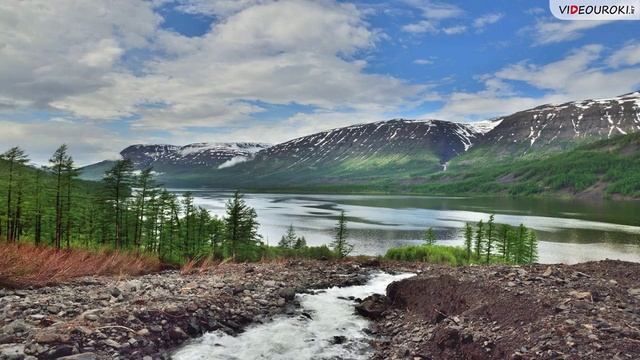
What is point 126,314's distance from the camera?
11.9m

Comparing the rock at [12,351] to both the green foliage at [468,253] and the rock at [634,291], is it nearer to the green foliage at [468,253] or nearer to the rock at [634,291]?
the rock at [634,291]

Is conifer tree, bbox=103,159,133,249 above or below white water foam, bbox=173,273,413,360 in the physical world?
above

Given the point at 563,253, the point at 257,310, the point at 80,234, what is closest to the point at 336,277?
the point at 257,310

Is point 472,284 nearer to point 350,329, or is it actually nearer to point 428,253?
point 350,329

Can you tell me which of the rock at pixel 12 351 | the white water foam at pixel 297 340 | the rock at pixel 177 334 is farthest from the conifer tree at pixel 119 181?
the rock at pixel 12 351

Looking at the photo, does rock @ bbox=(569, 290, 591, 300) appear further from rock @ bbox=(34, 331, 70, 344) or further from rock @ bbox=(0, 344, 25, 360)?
rock @ bbox=(0, 344, 25, 360)

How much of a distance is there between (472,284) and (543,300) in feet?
12.7

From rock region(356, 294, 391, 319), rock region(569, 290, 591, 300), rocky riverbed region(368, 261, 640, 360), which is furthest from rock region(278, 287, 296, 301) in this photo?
rock region(569, 290, 591, 300)

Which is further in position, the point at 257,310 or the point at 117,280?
the point at 117,280

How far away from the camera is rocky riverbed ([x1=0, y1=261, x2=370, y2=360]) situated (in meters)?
9.51

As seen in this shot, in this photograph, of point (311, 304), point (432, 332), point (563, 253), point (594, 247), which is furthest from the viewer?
point (594, 247)

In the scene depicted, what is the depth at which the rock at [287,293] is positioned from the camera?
19.2 m

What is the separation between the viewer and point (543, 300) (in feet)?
40.3

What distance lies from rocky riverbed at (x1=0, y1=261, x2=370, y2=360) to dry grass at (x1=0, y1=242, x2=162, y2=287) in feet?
1.99
